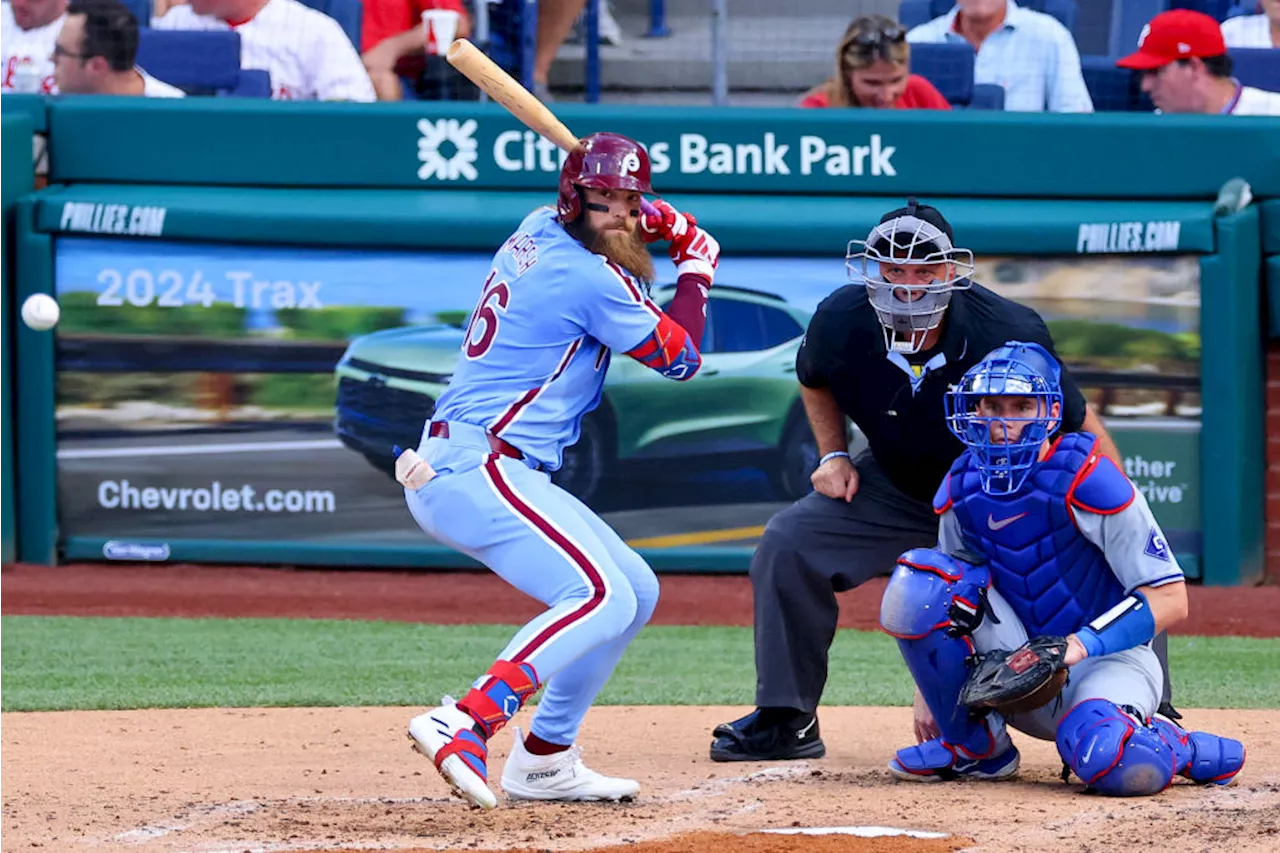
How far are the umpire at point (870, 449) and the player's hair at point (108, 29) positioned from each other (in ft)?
16.0

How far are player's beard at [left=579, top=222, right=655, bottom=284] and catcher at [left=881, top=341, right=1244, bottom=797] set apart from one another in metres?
0.76

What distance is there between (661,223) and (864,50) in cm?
424

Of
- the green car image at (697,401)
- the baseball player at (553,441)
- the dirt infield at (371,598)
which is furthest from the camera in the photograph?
the green car image at (697,401)

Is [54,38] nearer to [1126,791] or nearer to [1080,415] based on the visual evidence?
[1080,415]

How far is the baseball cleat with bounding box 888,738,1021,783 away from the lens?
4.54m

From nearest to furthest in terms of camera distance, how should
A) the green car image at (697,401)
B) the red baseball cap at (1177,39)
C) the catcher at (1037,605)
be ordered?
the catcher at (1037,605), the red baseball cap at (1177,39), the green car image at (697,401)

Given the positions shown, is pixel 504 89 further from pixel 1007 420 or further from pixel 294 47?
pixel 294 47

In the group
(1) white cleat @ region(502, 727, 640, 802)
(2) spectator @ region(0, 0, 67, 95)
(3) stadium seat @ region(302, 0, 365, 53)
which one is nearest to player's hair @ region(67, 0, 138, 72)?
(2) spectator @ region(0, 0, 67, 95)

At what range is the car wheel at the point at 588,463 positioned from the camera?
A: 27.9 feet

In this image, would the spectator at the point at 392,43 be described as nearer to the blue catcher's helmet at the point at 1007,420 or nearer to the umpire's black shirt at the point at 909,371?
the umpire's black shirt at the point at 909,371

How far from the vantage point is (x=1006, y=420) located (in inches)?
165

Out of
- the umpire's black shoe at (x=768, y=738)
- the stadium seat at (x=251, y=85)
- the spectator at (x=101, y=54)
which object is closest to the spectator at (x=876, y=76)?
the stadium seat at (x=251, y=85)

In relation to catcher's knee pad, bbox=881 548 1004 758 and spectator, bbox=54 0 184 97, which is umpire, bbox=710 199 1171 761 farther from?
spectator, bbox=54 0 184 97

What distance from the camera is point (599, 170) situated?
423cm
